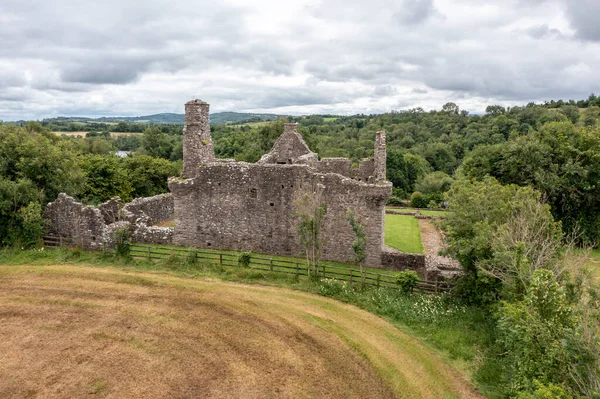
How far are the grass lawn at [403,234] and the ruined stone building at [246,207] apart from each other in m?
4.78

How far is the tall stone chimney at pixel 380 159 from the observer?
2209cm

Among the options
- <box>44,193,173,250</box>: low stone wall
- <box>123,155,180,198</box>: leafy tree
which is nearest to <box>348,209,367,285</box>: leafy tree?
<box>44,193,173,250</box>: low stone wall

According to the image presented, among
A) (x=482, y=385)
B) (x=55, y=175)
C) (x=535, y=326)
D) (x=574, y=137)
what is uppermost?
(x=574, y=137)

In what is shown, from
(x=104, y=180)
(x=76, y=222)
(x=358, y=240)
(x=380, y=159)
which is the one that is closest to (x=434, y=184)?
(x=380, y=159)

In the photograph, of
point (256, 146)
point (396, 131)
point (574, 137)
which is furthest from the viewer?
point (396, 131)

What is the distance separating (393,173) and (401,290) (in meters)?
46.5

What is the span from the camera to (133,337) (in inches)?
530

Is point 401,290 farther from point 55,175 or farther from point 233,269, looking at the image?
point 55,175

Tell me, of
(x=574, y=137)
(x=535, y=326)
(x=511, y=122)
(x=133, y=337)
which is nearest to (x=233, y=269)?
(x=133, y=337)

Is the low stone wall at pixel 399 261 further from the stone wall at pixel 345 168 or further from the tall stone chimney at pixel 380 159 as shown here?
the stone wall at pixel 345 168

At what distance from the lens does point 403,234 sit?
28.0m

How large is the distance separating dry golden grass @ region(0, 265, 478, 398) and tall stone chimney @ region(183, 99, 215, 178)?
7755mm

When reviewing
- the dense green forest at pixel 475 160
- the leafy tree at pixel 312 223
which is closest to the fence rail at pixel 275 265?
the leafy tree at pixel 312 223

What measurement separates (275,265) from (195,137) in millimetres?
8972
